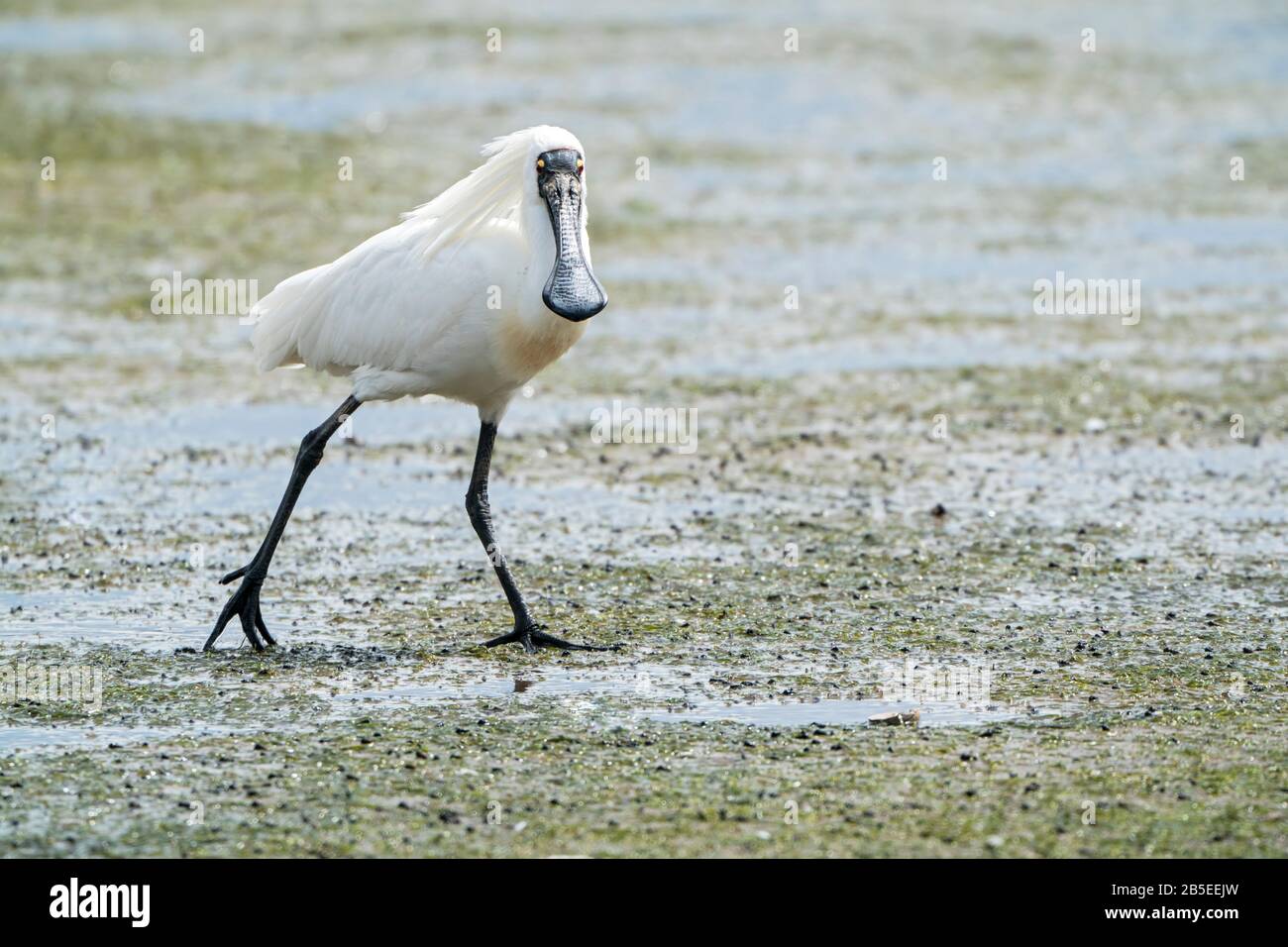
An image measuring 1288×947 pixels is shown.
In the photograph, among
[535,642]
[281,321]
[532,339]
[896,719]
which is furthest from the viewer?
[281,321]

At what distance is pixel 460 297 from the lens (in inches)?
330

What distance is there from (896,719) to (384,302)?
2970mm

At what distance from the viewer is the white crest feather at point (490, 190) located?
8320 mm

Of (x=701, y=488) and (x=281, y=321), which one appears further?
(x=701, y=488)

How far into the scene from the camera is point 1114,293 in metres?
15.1

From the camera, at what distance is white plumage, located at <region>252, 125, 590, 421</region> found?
8305 mm

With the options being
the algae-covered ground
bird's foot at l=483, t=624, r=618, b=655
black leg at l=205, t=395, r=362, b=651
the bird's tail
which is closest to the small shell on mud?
the algae-covered ground

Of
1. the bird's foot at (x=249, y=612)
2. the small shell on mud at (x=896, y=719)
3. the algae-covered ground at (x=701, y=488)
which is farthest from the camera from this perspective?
the bird's foot at (x=249, y=612)

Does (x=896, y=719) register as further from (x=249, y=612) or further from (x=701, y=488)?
(x=701, y=488)

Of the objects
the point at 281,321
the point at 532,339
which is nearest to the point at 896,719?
the point at 532,339

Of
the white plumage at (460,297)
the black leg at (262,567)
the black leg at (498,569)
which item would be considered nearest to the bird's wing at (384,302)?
the white plumage at (460,297)

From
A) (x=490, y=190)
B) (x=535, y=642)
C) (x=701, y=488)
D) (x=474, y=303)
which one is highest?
(x=490, y=190)

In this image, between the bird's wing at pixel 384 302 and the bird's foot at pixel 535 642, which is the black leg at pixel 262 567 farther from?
the bird's foot at pixel 535 642
